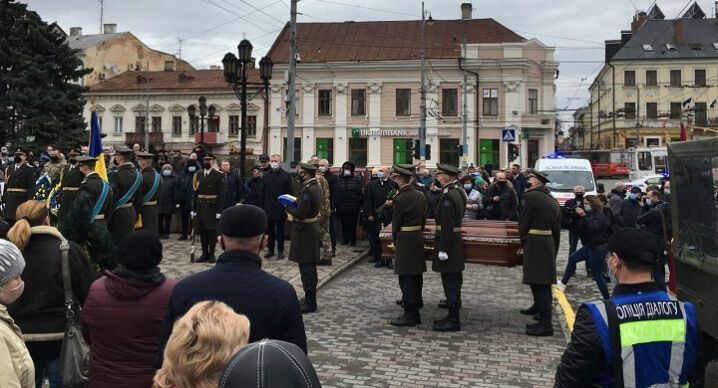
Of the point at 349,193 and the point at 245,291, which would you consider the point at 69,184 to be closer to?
the point at 349,193

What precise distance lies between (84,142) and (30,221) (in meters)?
25.9

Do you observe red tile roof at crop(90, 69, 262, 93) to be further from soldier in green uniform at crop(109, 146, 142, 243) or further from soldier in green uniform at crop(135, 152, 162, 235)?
soldier in green uniform at crop(109, 146, 142, 243)

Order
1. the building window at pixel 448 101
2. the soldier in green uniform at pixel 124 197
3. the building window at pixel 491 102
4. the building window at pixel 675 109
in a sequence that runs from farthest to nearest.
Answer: the building window at pixel 675 109 < the building window at pixel 448 101 < the building window at pixel 491 102 < the soldier in green uniform at pixel 124 197

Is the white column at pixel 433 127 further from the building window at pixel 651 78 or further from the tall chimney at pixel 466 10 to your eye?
the building window at pixel 651 78

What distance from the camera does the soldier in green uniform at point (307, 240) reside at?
29.4ft

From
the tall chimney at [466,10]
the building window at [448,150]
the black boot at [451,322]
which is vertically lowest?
the black boot at [451,322]

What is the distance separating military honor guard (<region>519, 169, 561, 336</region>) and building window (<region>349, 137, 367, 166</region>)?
1701 inches

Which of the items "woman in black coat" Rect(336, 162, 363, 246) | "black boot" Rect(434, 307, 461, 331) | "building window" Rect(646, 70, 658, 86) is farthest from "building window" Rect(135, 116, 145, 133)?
"black boot" Rect(434, 307, 461, 331)

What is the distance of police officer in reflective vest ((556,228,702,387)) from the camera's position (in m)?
2.86

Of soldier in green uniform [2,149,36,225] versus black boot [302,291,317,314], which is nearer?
black boot [302,291,317,314]

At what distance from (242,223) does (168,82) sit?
59582 mm

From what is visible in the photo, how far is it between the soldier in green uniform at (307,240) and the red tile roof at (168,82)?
49.1 m

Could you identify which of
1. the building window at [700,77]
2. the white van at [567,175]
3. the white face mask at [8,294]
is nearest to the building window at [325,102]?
the white van at [567,175]

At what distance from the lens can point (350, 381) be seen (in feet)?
20.1
